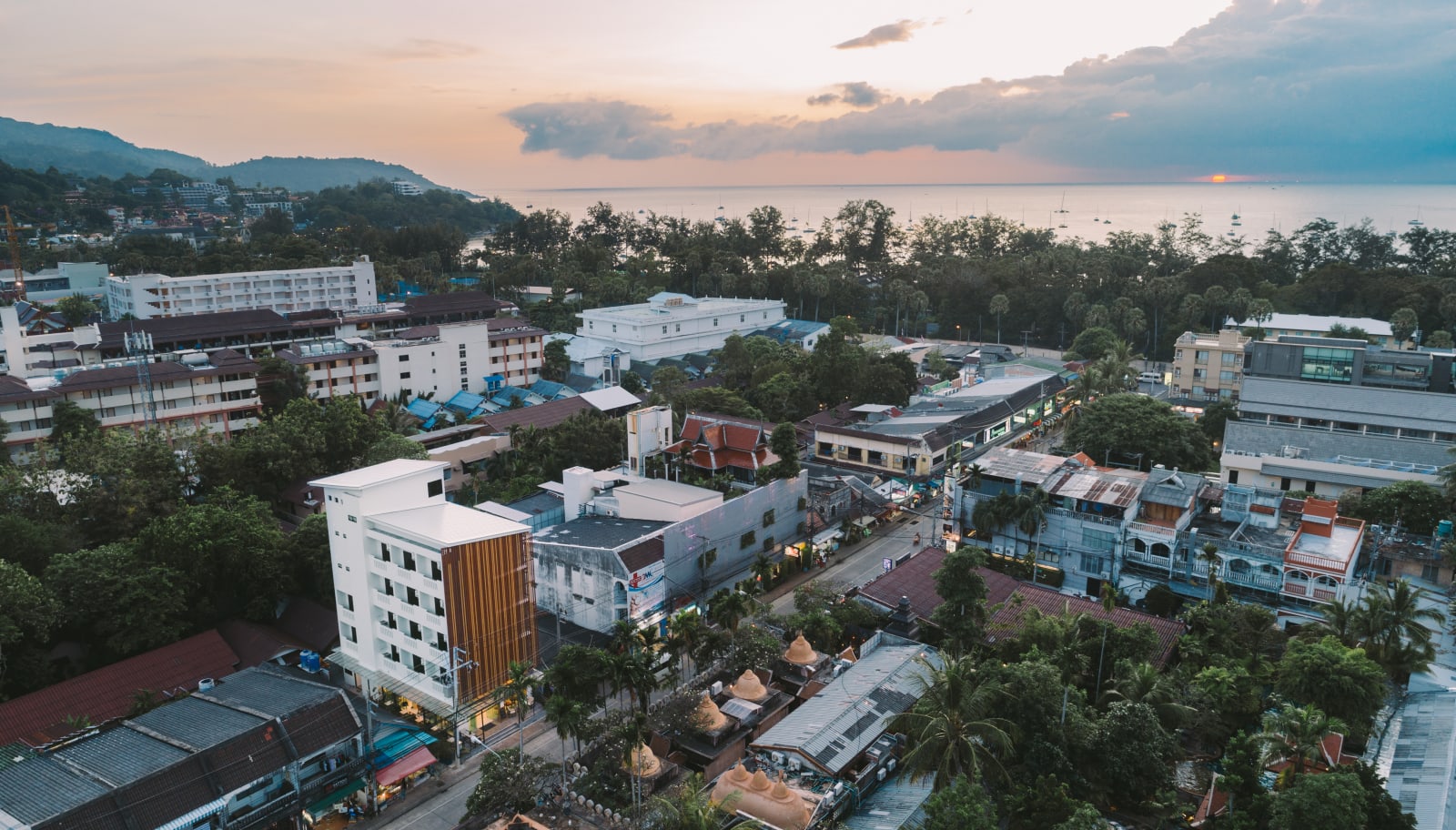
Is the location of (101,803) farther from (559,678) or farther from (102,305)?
(102,305)

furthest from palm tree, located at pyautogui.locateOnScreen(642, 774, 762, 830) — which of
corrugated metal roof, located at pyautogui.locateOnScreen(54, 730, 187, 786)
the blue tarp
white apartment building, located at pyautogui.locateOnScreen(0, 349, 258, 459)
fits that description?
white apartment building, located at pyautogui.locateOnScreen(0, 349, 258, 459)

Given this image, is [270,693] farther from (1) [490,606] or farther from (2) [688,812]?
(2) [688,812]

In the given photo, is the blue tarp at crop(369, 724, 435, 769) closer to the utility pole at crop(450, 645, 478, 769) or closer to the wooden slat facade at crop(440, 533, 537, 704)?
the utility pole at crop(450, 645, 478, 769)

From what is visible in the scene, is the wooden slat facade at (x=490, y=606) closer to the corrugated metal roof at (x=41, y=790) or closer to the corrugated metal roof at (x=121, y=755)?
the corrugated metal roof at (x=121, y=755)

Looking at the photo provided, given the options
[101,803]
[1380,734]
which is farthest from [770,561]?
[101,803]

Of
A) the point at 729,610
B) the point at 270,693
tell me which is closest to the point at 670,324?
the point at 729,610

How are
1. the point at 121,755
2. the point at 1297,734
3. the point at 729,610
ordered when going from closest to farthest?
the point at 1297,734 < the point at 121,755 < the point at 729,610

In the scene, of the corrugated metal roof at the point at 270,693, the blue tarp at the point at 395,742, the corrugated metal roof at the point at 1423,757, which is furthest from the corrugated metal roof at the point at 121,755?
the corrugated metal roof at the point at 1423,757
